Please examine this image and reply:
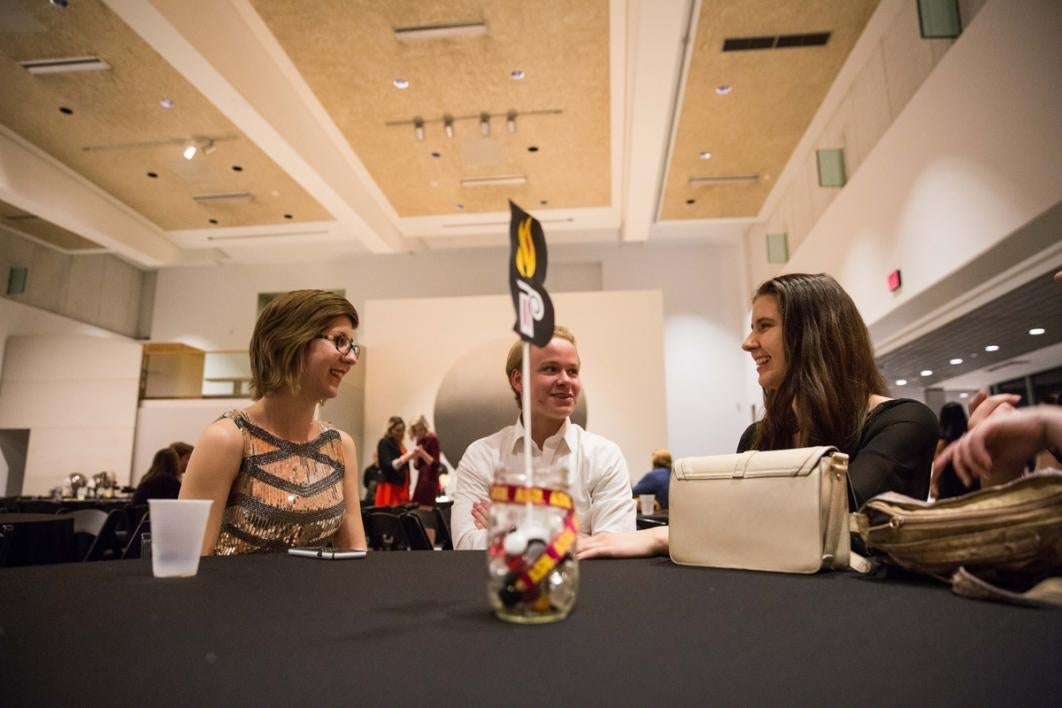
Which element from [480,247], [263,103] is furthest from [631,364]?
[263,103]

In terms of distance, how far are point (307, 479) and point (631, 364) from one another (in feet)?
29.0

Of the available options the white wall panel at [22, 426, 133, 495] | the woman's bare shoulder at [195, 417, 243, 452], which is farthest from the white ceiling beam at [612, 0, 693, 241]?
the white wall panel at [22, 426, 133, 495]

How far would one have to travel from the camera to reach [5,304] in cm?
1058

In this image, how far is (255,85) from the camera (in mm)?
6715

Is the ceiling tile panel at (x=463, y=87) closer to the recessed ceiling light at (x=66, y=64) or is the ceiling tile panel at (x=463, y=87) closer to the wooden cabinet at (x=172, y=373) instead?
the recessed ceiling light at (x=66, y=64)

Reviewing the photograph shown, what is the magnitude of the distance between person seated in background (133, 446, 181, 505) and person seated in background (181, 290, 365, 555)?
11.6 ft

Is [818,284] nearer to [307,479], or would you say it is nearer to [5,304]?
[307,479]

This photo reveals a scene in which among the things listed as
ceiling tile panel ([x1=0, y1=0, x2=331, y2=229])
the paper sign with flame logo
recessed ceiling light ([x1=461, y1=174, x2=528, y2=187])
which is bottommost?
the paper sign with flame logo

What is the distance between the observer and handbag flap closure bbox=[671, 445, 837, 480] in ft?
3.46

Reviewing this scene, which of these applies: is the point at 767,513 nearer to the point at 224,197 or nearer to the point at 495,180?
the point at 495,180

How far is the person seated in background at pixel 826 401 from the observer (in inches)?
52.0

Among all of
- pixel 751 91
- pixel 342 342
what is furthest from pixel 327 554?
pixel 751 91

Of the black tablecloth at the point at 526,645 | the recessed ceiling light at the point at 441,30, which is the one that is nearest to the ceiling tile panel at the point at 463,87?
the recessed ceiling light at the point at 441,30

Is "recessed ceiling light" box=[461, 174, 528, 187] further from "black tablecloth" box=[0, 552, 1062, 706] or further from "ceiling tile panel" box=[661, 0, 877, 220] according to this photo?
"black tablecloth" box=[0, 552, 1062, 706]
